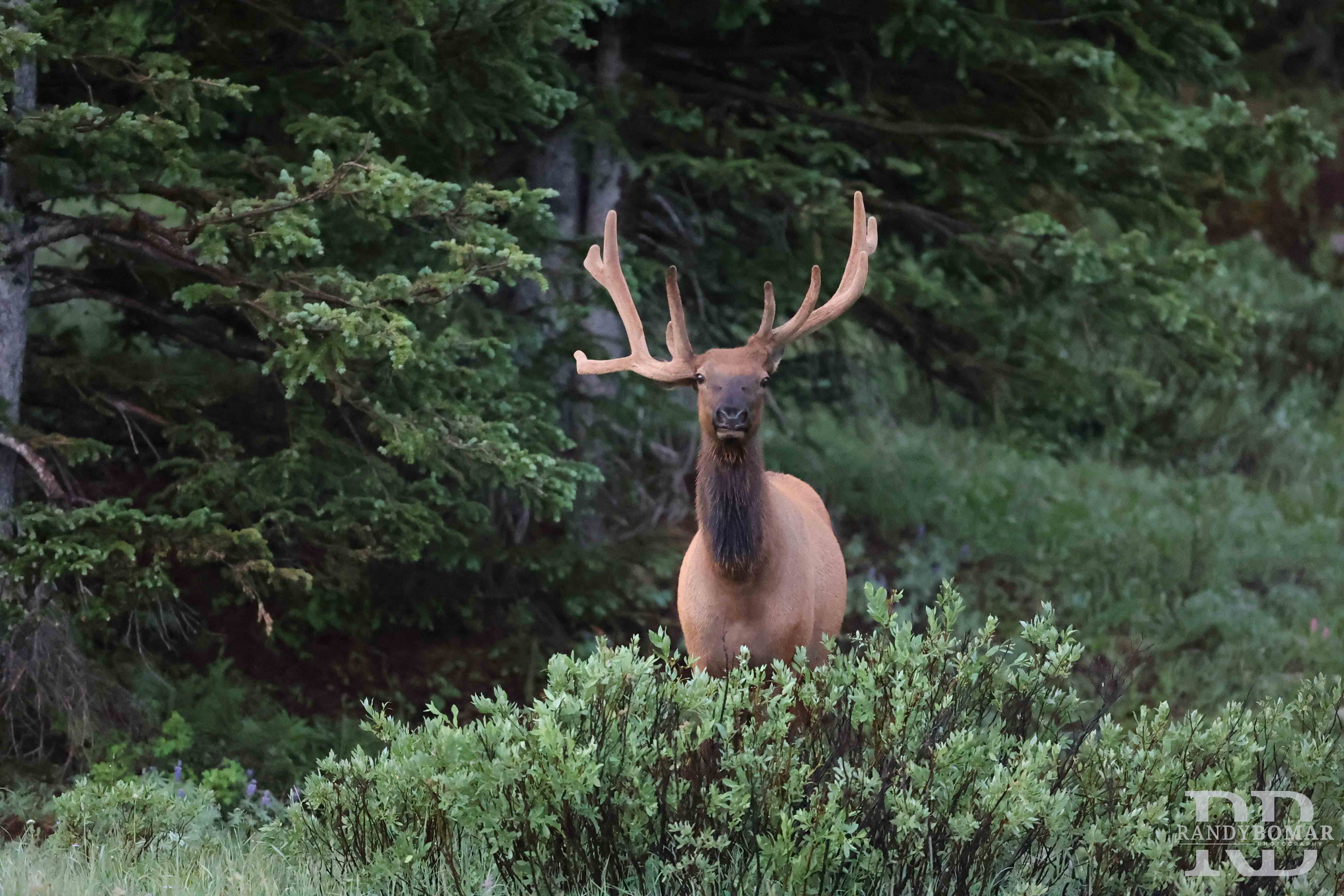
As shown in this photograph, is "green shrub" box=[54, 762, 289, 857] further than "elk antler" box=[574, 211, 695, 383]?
No

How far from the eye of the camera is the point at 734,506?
562 centimetres

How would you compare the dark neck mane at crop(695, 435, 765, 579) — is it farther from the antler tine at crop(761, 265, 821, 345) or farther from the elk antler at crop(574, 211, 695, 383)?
the antler tine at crop(761, 265, 821, 345)

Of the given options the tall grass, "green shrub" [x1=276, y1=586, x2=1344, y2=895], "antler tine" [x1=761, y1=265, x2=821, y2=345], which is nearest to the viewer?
"green shrub" [x1=276, y1=586, x2=1344, y2=895]

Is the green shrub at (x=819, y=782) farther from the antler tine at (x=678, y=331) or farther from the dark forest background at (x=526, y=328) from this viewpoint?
the antler tine at (x=678, y=331)

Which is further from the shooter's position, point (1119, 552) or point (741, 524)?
point (1119, 552)

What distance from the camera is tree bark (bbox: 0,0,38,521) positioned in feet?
21.4

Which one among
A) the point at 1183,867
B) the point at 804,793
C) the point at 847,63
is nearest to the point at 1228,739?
the point at 1183,867

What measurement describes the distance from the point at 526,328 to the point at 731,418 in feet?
9.86

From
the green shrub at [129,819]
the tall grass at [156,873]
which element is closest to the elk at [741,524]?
the tall grass at [156,873]

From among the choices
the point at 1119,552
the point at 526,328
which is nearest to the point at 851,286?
the point at 526,328

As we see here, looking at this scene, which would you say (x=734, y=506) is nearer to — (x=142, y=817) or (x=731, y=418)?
(x=731, y=418)

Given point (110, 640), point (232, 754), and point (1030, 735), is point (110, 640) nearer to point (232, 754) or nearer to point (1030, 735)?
point (232, 754)

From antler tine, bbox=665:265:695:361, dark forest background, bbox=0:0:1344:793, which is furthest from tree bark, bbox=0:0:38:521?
antler tine, bbox=665:265:695:361

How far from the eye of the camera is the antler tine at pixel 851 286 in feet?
19.3
